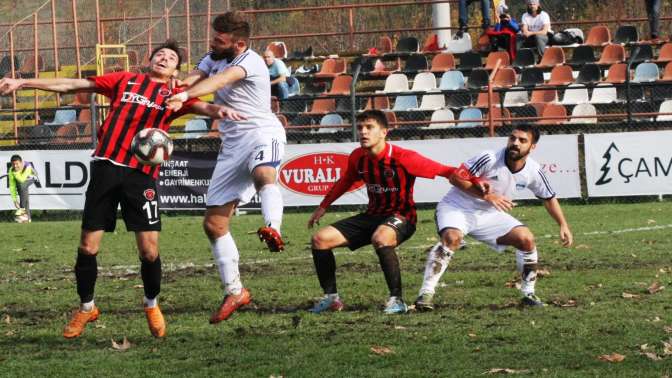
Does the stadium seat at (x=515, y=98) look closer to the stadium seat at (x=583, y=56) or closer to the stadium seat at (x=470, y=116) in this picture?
the stadium seat at (x=470, y=116)

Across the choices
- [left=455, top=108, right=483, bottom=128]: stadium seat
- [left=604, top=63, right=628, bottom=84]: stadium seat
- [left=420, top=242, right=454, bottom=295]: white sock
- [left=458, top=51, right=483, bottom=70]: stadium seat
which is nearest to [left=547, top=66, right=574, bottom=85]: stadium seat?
[left=604, top=63, right=628, bottom=84]: stadium seat

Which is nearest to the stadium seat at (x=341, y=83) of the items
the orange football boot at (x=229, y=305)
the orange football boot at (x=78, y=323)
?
the orange football boot at (x=229, y=305)

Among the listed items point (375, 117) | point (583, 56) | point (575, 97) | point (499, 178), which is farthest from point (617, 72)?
point (375, 117)

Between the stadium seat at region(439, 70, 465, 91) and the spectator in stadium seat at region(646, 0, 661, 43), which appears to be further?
the spectator in stadium seat at region(646, 0, 661, 43)

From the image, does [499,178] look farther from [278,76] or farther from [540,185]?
[278,76]

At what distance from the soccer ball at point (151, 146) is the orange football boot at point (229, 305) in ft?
3.94

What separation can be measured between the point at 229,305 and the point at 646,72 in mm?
17773

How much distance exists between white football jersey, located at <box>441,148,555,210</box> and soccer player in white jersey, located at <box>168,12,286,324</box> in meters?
1.53

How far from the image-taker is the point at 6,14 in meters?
32.1

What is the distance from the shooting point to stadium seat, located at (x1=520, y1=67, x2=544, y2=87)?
2486 cm

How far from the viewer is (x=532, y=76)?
24938mm

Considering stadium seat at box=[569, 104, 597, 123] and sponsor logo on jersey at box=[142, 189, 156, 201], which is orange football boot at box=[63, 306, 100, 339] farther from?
stadium seat at box=[569, 104, 597, 123]

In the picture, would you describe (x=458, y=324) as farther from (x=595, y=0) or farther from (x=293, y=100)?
(x=595, y=0)

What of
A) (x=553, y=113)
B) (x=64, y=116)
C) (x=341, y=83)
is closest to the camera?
(x=553, y=113)
